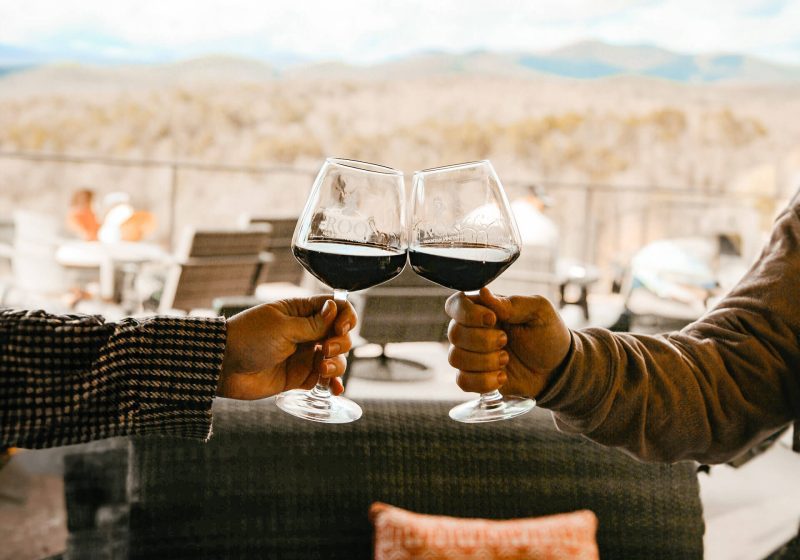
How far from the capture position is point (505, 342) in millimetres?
1047

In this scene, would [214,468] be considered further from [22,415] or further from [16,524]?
[16,524]

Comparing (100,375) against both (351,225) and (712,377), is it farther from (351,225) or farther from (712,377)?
(712,377)

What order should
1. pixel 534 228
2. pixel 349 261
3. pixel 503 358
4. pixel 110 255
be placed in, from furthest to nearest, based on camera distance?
pixel 110 255 → pixel 534 228 → pixel 503 358 → pixel 349 261

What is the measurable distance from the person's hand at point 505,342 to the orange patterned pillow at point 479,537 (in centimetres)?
28

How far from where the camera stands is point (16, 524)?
2.53 m

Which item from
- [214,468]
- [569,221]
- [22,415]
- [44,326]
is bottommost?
[569,221]

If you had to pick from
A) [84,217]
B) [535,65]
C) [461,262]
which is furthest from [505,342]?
[535,65]

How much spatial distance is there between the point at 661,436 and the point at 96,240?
478 cm

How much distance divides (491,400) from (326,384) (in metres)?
0.22

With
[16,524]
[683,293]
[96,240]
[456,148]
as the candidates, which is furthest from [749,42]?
[16,524]

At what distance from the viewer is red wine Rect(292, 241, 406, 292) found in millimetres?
954

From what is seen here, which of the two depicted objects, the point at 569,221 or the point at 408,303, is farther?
the point at 569,221

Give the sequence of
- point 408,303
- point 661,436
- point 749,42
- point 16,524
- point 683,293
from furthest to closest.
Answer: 1. point 749,42
2. point 683,293
3. point 408,303
4. point 16,524
5. point 661,436

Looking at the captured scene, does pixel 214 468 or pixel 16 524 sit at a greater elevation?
pixel 214 468
